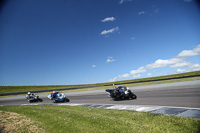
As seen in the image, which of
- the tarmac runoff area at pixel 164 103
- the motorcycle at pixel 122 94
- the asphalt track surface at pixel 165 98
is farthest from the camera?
the motorcycle at pixel 122 94

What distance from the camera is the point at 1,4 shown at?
4758 mm

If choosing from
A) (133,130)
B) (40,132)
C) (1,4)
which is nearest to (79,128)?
(40,132)

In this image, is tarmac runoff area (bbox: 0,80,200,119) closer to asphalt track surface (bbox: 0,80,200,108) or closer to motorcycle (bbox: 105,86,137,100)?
asphalt track surface (bbox: 0,80,200,108)

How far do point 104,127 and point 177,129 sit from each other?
2722 millimetres

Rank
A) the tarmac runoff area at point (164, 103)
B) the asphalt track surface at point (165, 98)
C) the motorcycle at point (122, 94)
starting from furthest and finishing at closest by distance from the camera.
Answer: the motorcycle at point (122, 94), the asphalt track surface at point (165, 98), the tarmac runoff area at point (164, 103)

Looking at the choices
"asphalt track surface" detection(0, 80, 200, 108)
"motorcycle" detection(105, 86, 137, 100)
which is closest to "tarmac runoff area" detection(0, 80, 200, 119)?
"asphalt track surface" detection(0, 80, 200, 108)

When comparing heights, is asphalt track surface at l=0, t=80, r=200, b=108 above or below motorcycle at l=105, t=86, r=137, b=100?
below

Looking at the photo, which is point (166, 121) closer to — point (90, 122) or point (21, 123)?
point (90, 122)

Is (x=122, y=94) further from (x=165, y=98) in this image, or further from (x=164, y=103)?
(x=164, y=103)

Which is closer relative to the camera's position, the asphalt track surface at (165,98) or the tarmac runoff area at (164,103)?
the tarmac runoff area at (164,103)

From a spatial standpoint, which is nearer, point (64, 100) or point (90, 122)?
point (90, 122)

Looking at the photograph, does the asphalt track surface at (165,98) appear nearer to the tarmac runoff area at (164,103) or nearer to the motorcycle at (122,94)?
the tarmac runoff area at (164,103)

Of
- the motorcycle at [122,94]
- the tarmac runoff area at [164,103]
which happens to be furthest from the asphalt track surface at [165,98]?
the motorcycle at [122,94]

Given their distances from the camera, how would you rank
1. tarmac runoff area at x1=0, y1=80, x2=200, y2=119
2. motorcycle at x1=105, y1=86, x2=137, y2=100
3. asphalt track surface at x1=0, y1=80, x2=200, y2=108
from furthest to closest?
motorcycle at x1=105, y1=86, x2=137, y2=100, asphalt track surface at x1=0, y1=80, x2=200, y2=108, tarmac runoff area at x1=0, y1=80, x2=200, y2=119
